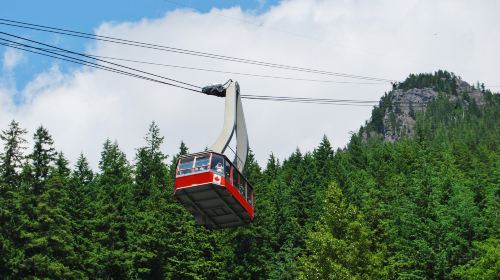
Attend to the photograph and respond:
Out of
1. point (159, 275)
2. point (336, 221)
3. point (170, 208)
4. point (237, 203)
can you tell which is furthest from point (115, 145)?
point (237, 203)

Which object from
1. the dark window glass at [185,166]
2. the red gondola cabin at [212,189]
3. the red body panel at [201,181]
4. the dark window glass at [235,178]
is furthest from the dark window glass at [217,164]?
the dark window glass at [185,166]

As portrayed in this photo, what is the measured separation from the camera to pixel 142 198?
76.4 meters

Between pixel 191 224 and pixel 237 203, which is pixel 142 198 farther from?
pixel 237 203

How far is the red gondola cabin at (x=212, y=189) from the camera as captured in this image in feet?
110

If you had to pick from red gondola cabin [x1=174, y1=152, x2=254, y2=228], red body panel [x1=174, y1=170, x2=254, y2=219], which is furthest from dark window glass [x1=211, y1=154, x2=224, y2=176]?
red body panel [x1=174, y1=170, x2=254, y2=219]

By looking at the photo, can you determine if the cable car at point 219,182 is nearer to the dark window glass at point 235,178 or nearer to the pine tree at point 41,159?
the dark window glass at point 235,178

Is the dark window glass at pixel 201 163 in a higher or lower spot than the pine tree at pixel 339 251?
higher

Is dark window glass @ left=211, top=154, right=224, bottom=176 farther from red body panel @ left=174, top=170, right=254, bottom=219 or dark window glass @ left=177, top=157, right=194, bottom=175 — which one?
dark window glass @ left=177, top=157, right=194, bottom=175

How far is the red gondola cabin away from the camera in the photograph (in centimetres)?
3341

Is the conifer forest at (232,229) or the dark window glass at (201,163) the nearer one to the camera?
the dark window glass at (201,163)

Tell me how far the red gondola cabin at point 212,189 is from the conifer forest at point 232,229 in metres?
11.7

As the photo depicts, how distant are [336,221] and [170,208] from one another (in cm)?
2400

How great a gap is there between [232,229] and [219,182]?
31560mm

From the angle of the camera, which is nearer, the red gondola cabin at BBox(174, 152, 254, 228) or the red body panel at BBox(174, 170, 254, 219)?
the red body panel at BBox(174, 170, 254, 219)
